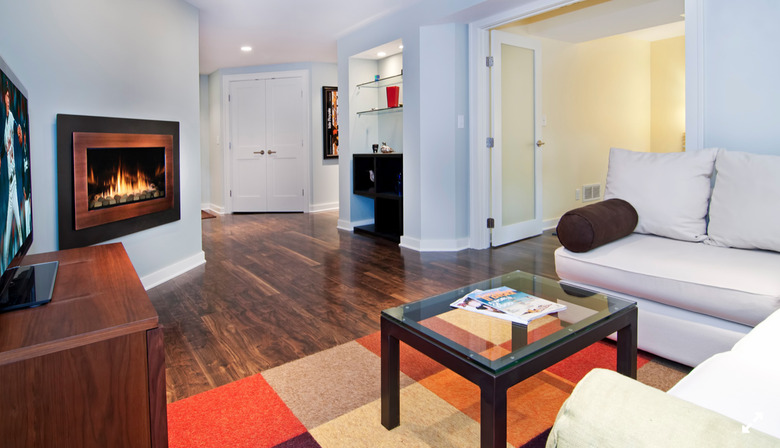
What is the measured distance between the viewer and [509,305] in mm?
1556

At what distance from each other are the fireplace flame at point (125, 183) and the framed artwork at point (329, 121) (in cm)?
396

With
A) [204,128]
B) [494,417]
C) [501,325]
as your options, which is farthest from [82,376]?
[204,128]

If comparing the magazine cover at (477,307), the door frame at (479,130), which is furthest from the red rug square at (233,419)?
the door frame at (479,130)

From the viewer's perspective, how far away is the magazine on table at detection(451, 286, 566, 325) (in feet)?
4.84

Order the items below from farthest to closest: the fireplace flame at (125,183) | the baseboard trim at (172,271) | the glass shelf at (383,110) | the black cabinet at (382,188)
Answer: the black cabinet at (382,188) → the glass shelf at (383,110) → the baseboard trim at (172,271) → the fireplace flame at (125,183)

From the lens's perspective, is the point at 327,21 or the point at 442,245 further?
the point at 327,21

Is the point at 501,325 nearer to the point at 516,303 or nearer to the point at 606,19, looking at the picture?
the point at 516,303

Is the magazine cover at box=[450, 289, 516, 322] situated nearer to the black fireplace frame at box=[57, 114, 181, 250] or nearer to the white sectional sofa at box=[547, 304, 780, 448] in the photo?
the white sectional sofa at box=[547, 304, 780, 448]

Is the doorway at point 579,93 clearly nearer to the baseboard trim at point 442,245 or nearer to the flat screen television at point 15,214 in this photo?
the baseboard trim at point 442,245

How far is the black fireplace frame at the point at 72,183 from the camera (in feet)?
7.98

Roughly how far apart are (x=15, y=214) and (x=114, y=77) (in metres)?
1.75

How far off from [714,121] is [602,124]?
3498 millimetres

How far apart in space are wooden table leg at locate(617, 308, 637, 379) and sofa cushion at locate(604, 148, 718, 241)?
1038mm

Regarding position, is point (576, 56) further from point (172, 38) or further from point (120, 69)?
point (120, 69)
